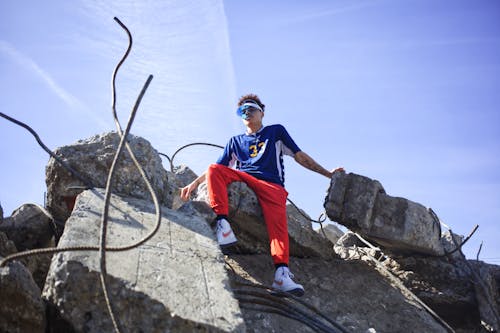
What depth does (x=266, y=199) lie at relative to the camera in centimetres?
Answer: 445

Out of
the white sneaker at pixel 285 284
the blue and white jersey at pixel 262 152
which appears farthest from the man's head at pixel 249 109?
the white sneaker at pixel 285 284

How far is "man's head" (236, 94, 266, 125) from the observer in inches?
198

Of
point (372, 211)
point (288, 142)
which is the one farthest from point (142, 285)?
point (372, 211)

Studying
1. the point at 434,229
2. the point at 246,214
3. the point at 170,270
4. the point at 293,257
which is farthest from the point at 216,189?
the point at 434,229

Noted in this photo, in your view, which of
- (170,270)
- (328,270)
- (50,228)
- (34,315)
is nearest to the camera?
(34,315)

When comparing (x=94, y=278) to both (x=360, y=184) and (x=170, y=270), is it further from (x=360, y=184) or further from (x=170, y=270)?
(x=360, y=184)

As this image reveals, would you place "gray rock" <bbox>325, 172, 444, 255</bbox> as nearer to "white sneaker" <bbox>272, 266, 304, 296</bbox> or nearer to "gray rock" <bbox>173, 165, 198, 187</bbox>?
"white sneaker" <bbox>272, 266, 304, 296</bbox>

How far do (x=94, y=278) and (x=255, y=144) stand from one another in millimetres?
2768

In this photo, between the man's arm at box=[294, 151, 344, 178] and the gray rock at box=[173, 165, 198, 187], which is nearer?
the man's arm at box=[294, 151, 344, 178]

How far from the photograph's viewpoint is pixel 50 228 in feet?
13.7

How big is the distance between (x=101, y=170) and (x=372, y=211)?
2758 mm

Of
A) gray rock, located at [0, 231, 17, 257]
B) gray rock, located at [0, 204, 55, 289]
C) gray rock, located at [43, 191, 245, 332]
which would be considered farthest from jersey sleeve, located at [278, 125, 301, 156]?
gray rock, located at [0, 231, 17, 257]

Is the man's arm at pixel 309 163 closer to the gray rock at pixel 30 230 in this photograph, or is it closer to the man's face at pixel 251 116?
the man's face at pixel 251 116

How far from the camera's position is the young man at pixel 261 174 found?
402cm
